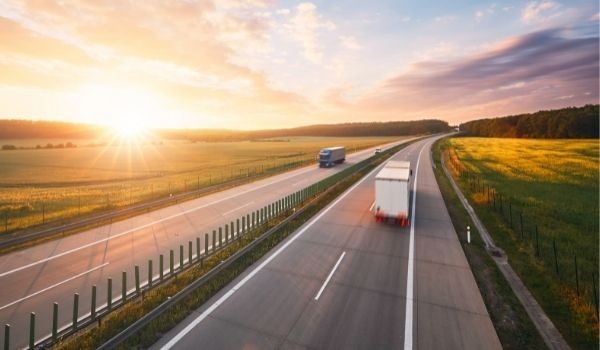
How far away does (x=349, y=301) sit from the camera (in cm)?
1144

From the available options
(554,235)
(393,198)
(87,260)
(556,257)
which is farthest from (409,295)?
(87,260)

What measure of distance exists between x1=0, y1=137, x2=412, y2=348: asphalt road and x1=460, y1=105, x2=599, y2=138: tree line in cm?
14565

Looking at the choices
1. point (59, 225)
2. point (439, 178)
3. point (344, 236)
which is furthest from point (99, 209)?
point (439, 178)

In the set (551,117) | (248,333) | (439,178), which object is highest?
(551,117)

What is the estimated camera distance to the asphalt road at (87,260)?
11070mm

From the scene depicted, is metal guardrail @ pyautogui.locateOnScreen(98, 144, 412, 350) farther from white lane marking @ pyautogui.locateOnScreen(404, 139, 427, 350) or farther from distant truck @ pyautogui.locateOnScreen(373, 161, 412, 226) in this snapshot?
white lane marking @ pyautogui.locateOnScreen(404, 139, 427, 350)

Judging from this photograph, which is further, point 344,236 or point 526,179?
point 526,179

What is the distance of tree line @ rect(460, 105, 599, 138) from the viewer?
11525 cm

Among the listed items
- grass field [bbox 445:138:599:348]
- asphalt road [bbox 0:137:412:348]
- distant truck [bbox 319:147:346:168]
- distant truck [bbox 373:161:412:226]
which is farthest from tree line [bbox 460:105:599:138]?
asphalt road [bbox 0:137:412:348]

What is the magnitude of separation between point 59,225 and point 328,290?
19.9 meters

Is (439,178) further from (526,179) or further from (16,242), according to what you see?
(16,242)

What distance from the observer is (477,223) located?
72.2 feet

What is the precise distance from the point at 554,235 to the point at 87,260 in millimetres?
27515

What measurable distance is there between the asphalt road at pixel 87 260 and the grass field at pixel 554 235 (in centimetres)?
1699
